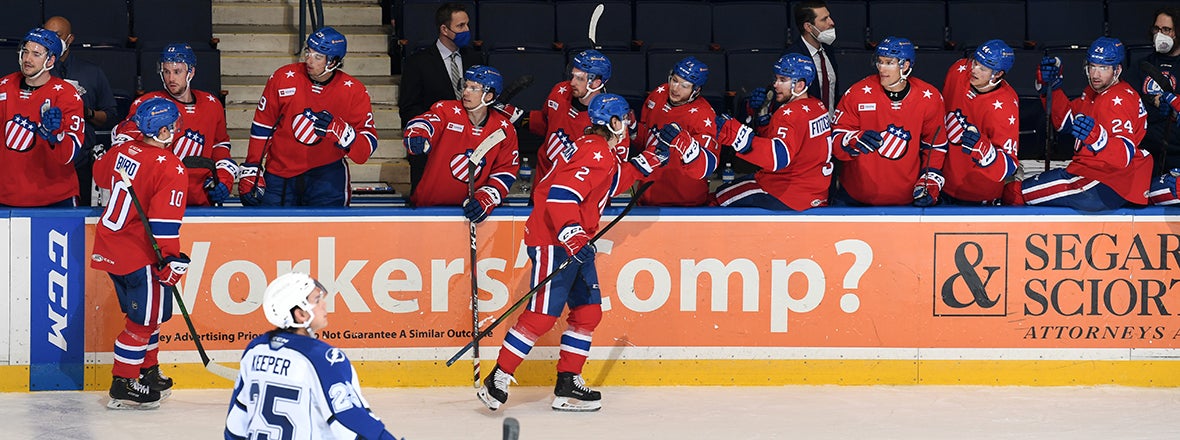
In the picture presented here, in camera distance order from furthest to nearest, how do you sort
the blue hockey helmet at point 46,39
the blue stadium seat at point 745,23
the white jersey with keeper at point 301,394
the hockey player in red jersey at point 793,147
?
1. the blue stadium seat at point 745,23
2. the hockey player in red jersey at point 793,147
3. the blue hockey helmet at point 46,39
4. the white jersey with keeper at point 301,394

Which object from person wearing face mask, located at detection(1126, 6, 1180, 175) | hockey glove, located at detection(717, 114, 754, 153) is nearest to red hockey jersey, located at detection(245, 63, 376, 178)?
hockey glove, located at detection(717, 114, 754, 153)

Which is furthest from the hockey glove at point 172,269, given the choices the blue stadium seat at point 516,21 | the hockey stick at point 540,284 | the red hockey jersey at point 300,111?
the blue stadium seat at point 516,21

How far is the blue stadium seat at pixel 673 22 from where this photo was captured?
35.6ft

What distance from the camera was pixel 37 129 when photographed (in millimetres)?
7852

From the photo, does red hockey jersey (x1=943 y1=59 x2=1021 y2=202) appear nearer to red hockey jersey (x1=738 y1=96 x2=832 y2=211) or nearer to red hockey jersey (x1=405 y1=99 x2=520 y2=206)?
red hockey jersey (x1=738 y1=96 x2=832 y2=211)

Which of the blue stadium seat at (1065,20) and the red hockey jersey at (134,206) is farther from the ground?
the blue stadium seat at (1065,20)

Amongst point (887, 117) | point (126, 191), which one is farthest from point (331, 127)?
point (887, 117)

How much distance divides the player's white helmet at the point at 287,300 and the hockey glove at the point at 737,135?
3378mm

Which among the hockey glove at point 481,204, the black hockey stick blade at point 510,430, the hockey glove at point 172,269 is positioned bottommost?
the black hockey stick blade at point 510,430

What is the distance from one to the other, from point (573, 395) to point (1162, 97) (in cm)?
370

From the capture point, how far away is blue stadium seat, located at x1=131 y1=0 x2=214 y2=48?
34.0 feet

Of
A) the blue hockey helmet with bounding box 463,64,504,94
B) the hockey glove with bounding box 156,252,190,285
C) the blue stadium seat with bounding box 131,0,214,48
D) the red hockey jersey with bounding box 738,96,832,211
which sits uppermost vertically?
the blue stadium seat with bounding box 131,0,214,48

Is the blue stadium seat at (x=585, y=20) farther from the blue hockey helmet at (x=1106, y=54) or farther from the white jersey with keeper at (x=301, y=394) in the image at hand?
the white jersey with keeper at (x=301, y=394)

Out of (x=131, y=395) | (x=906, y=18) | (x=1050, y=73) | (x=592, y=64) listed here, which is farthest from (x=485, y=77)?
(x=906, y=18)
